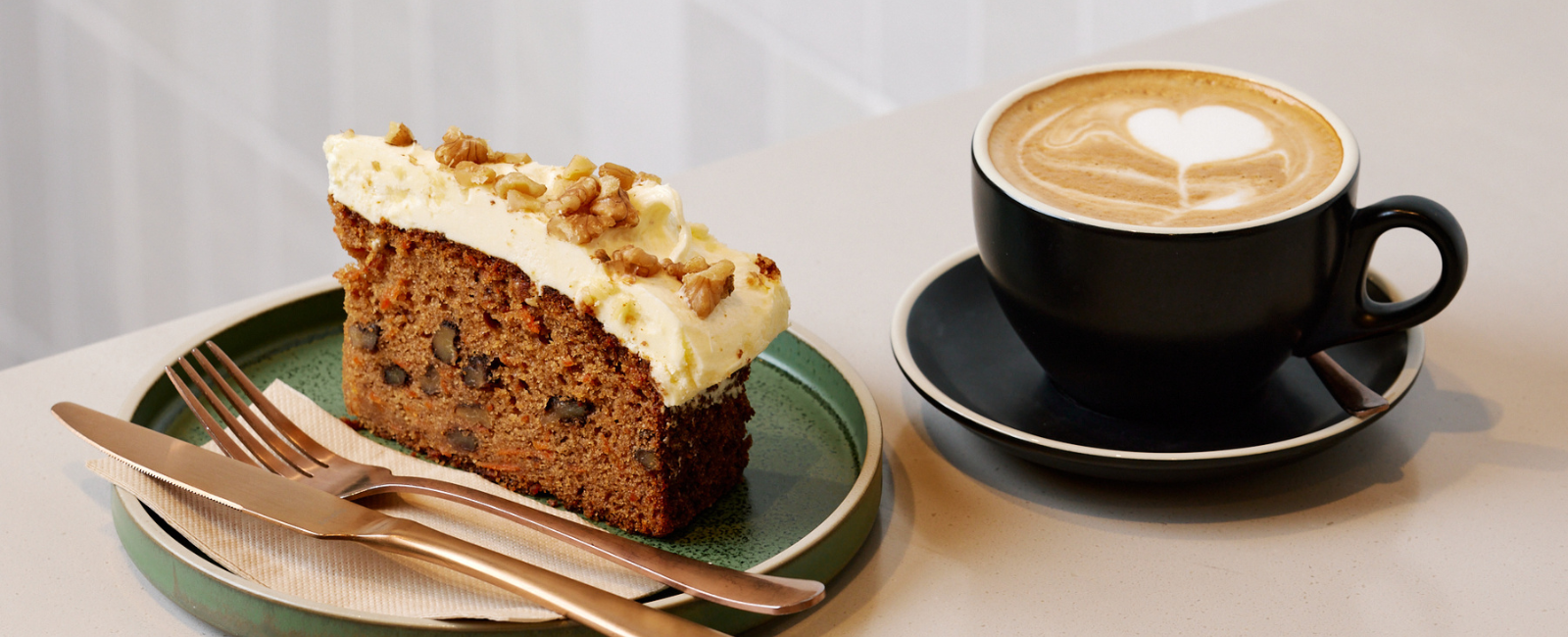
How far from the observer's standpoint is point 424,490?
106 cm

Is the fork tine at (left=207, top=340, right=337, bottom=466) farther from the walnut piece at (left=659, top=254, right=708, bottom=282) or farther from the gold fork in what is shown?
the walnut piece at (left=659, top=254, right=708, bottom=282)

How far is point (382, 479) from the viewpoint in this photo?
42.8 inches

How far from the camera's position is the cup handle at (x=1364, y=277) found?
3.43ft

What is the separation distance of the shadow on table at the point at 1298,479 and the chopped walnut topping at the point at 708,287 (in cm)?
30

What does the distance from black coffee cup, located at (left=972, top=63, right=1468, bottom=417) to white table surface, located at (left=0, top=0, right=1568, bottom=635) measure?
0.10 m

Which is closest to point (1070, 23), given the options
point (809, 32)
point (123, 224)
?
point (809, 32)

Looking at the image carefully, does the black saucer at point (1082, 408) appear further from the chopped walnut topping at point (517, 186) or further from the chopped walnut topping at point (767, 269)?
the chopped walnut topping at point (517, 186)

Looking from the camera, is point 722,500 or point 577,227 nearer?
point 577,227

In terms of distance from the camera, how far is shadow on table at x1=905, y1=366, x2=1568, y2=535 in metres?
1.10

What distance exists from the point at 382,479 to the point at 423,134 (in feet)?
9.06

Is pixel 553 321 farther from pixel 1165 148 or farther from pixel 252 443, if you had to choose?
pixel 1165 148

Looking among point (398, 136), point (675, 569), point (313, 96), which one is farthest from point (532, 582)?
point (313, 96)

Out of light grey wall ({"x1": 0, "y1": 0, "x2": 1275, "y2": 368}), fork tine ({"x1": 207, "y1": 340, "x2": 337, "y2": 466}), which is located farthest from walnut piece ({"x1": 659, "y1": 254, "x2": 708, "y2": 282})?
light grey wall ({"x1": 0, "y1": 0, "x2": 1275, "y2": 368})

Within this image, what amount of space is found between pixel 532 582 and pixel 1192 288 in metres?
0.55
